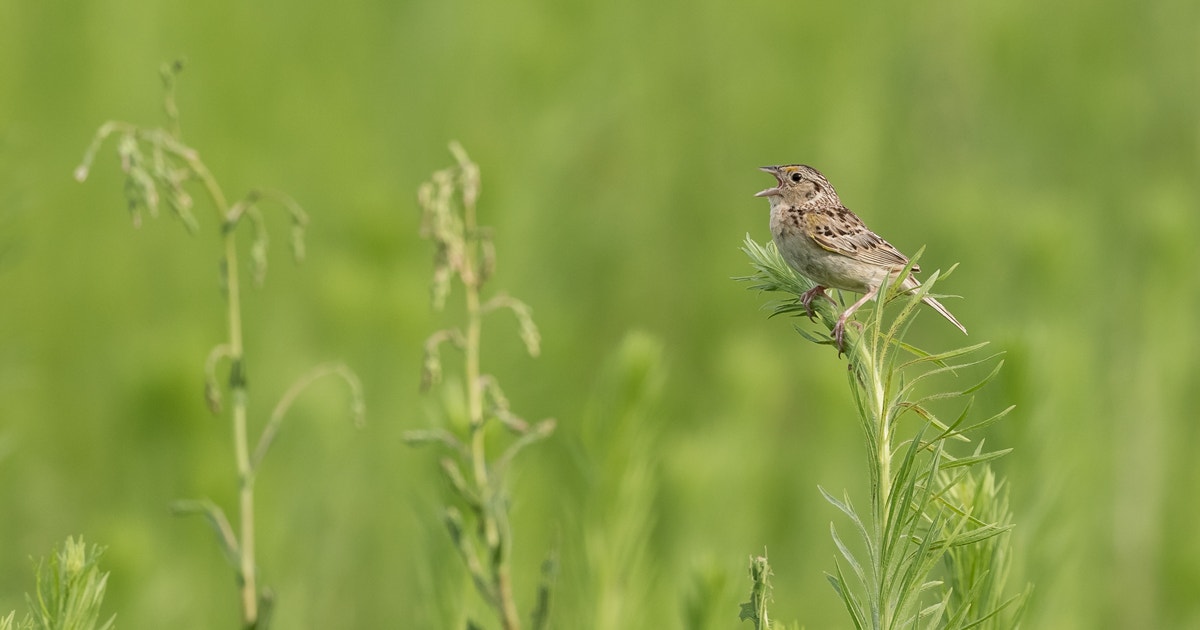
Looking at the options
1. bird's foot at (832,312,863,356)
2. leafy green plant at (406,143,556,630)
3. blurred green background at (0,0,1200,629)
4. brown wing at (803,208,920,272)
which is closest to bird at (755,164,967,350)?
brown wing at (803,208,920,272)

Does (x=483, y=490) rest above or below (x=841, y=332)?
below

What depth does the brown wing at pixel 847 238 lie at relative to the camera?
2359 millimetres

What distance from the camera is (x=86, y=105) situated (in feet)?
18.3

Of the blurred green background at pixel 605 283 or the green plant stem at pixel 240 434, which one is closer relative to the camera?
the green plant stem at pixel 240 434

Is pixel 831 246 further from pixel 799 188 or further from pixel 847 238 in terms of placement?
pixel 799 188

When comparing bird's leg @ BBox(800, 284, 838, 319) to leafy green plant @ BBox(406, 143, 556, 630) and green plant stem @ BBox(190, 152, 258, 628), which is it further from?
green plant stem @ BBox(190, 152, 258, 628)

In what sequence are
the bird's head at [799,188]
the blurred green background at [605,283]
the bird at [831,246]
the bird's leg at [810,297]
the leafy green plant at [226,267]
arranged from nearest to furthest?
1. the bird's leg at [810,297]
2. the leafy green plant at [226,267]
3. the bird at [831,246]
4. the bird's head at [799,188]
5. the blurred green background at [605,283]

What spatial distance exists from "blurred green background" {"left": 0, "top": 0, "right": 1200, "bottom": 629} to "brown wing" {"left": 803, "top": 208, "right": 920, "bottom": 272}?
0.24m

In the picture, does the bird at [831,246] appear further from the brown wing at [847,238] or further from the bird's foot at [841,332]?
the bird's foot at [841,332]

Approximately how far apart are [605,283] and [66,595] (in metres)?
5.26

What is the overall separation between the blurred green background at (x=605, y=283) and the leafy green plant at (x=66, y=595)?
0.82 meters

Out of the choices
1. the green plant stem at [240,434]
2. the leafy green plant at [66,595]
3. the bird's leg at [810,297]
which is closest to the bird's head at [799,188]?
the bird's leg at [810,297]

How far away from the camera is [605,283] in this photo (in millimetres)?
6387

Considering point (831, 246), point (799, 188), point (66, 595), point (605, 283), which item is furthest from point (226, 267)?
point (605, 283)
